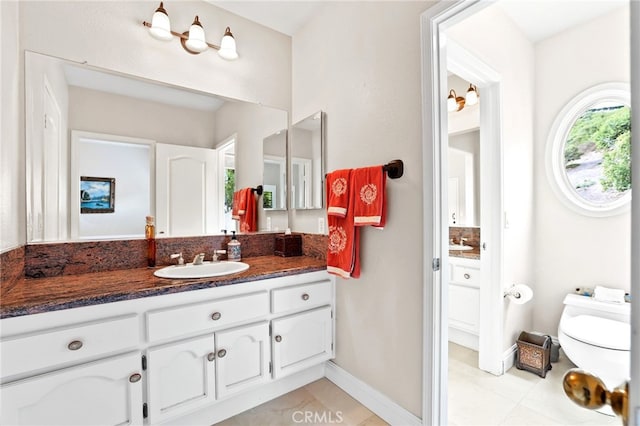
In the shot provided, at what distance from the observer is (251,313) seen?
161 cm

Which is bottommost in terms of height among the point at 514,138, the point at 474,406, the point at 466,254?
the point at 474,406

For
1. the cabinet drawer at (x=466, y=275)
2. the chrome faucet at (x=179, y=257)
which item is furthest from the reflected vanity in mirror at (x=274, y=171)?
the cabinet drawer at (x=466, y=275)

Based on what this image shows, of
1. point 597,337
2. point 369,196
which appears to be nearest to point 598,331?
point 597,337

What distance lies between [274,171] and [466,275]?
5.98ft

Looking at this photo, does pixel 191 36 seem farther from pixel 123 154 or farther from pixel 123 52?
pixel 123 154

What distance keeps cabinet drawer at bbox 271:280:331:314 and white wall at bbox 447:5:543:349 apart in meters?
1.29

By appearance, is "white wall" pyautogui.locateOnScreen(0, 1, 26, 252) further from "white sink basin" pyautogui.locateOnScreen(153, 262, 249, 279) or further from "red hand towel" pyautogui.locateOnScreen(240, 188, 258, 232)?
"red hand towel" pyautogui.locateOnScreen(240, 188, 258, 232)

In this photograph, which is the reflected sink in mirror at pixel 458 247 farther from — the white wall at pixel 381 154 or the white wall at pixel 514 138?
the white wall at pixel 381 154

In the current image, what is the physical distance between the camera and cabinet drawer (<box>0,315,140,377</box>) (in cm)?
105

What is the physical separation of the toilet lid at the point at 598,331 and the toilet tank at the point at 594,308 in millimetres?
38

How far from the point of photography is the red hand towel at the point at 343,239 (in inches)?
69.8

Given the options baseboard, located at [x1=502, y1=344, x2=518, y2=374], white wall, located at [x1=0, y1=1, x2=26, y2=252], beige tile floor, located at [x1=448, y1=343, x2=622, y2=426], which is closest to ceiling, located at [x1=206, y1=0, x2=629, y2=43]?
white wall, located at [x1=0, y1=1, x2=26, y2=252]

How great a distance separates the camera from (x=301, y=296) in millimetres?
1827

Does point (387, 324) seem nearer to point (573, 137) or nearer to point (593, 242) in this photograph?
point (593, 242)
